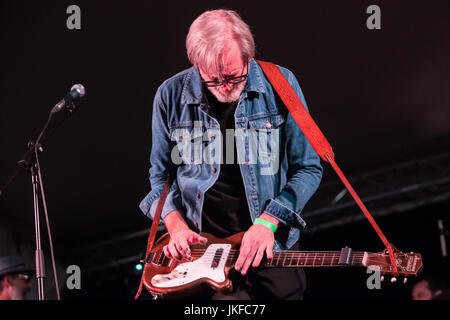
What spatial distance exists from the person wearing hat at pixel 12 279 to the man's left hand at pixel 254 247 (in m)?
3.50

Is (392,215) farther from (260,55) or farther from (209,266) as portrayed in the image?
(209,266)

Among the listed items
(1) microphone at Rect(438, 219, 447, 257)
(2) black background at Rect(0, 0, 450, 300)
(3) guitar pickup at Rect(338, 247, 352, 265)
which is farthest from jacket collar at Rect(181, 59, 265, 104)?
(1) microphone at Rect(438, 219, 447, 257)

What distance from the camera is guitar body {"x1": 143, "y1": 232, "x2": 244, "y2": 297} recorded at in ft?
8.25

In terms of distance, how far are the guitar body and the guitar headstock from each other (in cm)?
62

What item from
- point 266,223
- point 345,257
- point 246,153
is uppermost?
point 246,153

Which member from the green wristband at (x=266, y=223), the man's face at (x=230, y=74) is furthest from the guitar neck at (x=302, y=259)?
the man's face at (x=230, y=74)

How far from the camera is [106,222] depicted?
6.66 metres

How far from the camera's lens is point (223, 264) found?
2535 mm

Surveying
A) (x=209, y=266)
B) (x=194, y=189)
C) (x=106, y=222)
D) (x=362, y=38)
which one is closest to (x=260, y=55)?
(x=362, y=38)

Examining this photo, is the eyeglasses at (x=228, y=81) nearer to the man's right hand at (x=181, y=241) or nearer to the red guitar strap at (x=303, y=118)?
the red guitar strap at (x=303, y=118)

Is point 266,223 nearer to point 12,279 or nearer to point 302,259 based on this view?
point 302,259

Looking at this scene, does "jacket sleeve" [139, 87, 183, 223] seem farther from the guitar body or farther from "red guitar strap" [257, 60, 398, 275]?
"red guitar strap" [257, 60, 398, 275]

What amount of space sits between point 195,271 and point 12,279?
3376 millimetres

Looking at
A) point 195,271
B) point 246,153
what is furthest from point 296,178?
point 195,271
